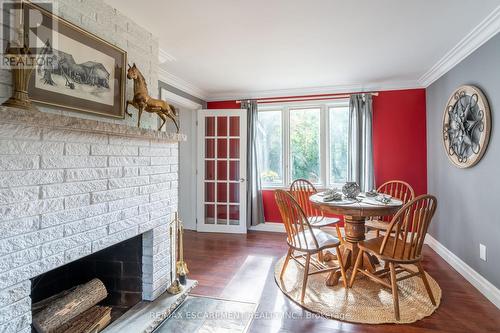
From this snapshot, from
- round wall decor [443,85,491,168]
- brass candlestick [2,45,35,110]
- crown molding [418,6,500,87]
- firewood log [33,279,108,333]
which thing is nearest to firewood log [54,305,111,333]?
firewood log [33,279,108,333]

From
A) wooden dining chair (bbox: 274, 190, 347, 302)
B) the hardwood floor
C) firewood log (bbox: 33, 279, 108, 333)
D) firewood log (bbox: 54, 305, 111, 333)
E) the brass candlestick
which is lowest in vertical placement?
the hardwood floor

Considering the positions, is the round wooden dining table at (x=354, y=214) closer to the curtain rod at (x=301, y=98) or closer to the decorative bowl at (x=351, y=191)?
the decorative bowl at (x=351, y=191)

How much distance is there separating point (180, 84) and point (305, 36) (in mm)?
2015

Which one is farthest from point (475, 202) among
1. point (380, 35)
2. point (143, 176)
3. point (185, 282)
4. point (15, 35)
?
point (15, 35)

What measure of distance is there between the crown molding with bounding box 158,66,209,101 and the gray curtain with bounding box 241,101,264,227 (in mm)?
806

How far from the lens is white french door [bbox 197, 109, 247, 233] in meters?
4.25

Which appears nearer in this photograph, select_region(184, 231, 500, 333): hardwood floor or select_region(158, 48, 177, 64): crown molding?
select_region(184, 231, 500, 333): hardwood floor

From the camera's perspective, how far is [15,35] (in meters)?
1.23

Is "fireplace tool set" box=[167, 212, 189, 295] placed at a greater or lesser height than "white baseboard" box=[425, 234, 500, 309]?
greater

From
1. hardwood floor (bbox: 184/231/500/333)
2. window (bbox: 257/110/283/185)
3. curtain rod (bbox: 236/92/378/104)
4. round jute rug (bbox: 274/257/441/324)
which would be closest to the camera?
hardwood floor (bbox: 184/231/500/333)

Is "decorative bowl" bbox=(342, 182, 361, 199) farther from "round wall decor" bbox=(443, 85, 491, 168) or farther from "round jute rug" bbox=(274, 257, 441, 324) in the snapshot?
"round wall decor" bbox=(443, 85, 491, 168)

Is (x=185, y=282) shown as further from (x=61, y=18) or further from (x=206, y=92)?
(x=206, y=92)

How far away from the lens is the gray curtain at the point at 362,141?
3.77m

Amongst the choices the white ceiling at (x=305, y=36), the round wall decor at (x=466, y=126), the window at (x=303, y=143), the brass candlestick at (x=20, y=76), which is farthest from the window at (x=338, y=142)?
the brass candlestick at (x=20, y=76)
